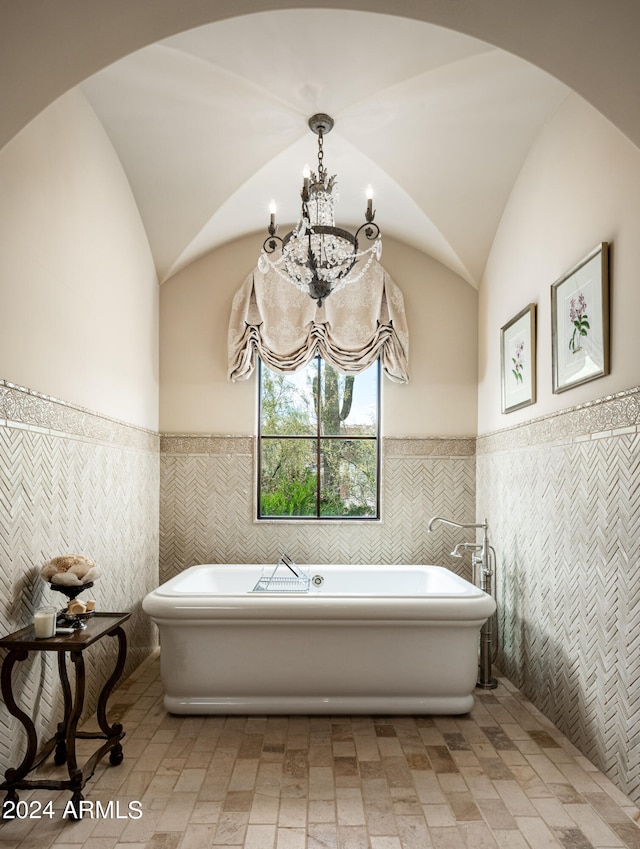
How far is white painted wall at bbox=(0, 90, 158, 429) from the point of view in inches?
100

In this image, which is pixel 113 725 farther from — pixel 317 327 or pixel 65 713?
pixel 317 327

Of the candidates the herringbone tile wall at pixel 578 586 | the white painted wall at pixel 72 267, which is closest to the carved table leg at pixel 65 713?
the white painted wall at pixel 72 267

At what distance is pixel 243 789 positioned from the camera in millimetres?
2479

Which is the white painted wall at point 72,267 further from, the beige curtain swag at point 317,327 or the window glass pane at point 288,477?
the window glass pane at point 288,477

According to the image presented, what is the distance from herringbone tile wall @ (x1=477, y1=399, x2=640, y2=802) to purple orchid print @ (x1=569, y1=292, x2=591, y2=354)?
1.35 ft

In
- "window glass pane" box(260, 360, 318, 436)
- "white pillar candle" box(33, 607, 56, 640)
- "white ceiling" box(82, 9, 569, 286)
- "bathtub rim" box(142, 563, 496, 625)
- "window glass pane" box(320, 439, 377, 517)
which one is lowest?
"bathtub rim" box(142, 563, 496, 625)

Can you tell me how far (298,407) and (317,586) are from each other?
1.38 meters

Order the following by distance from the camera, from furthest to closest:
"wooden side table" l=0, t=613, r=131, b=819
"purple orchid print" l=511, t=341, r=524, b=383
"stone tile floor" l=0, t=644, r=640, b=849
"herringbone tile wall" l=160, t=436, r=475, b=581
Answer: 1. "herringbone tile wall" l=160, t=436, r=475, b=581
2. "purple orchid print" l=511, t=341, r=524, b=383
3. "wooden side table" l=0, t=613, r=131, b=819
4. "stone tile floor" l=0, t=644, r=640, b=849

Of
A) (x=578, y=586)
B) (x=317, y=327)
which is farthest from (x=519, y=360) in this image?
(x=317, y=327)

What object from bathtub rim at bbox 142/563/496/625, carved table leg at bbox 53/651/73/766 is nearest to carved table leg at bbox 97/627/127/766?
carved table leg at bbox 53/651/73/766

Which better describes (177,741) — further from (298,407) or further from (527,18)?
(527,18)

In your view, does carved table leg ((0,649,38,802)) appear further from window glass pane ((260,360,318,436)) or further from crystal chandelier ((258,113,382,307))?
window glass pane ((260,360,318,436))

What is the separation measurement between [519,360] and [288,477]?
74.0 inches

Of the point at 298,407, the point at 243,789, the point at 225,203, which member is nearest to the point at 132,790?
the point at 243,789
